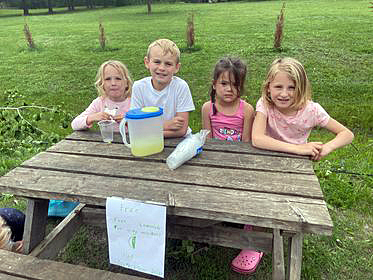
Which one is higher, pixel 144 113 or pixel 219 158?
pixel 144 113

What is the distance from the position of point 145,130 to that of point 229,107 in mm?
903

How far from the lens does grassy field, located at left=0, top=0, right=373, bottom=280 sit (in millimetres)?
2232

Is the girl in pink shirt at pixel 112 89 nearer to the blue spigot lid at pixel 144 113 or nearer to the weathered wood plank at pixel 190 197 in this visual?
the blue spigot lid at pixel 144 113

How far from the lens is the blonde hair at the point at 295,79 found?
2027mm

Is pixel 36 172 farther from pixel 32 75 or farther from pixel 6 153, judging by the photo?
pixel 32 75

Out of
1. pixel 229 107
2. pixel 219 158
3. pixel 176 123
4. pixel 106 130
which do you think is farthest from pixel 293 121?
pixel 106 130

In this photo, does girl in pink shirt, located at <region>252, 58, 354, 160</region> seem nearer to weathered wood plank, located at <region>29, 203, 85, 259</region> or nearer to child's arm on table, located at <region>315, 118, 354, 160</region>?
child's arm on table, located at <region>315, 118, 354, 160</region>

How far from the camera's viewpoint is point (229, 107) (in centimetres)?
244

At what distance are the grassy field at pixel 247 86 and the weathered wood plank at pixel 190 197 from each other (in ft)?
2.81

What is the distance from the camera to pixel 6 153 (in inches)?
147

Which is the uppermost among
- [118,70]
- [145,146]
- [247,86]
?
[118,70]

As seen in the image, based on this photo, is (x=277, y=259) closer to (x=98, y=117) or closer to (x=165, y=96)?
(x=165, y=96)

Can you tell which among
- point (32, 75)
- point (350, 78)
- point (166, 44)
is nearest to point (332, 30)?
point (350, 78)

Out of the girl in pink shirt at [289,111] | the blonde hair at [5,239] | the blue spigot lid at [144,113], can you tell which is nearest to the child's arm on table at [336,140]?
the girl in pink shirt at [289,111]
